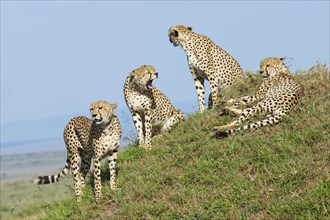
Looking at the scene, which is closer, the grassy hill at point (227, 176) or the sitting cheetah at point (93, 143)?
the grassy hill at point (227, 176)

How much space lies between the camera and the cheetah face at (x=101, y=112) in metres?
8.86

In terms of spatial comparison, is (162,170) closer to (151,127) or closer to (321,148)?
(151,127)

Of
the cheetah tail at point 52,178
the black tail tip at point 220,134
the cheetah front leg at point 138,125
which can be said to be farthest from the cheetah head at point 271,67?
the cheetah tail at point 52,178

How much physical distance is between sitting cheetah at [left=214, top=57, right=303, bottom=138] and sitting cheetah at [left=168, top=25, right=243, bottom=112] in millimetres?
1021

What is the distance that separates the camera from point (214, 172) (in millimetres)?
8578

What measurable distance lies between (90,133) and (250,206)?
2.66 metres

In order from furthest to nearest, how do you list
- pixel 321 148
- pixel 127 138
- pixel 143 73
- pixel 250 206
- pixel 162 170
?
pixel 127 138
pixel 143 73
pixel 162 170
pixel 321 148
pixel 250 206

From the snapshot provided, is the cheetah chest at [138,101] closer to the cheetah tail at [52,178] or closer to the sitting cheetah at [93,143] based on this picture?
the sitting cheetah at [93,143]

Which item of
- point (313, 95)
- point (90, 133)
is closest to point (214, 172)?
point (90, 133)

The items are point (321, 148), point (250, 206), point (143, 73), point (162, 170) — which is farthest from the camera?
point (143, 73)

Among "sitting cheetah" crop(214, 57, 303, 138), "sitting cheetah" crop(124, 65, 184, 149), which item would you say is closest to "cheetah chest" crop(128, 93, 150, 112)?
"sitting cheetah" crop(124, 65, 184, 149)

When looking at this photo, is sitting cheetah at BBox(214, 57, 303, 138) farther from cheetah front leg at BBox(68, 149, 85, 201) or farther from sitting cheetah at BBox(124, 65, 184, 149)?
cheetah front leg at BBox(68, 149, 85, 201)

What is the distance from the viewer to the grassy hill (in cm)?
745

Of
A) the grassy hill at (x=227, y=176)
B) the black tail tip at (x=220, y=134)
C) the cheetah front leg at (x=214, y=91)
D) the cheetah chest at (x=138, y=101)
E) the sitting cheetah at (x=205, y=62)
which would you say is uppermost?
the sitting cheetah at (x=205, y=62)
